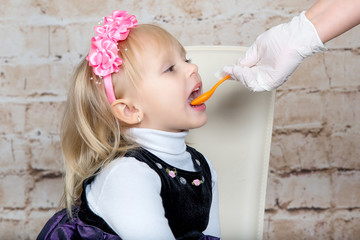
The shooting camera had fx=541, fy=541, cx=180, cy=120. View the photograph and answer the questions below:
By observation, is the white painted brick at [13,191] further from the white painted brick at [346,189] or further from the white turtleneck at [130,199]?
the white painted brick at [346,189]

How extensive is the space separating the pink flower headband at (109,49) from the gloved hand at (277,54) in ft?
0.79

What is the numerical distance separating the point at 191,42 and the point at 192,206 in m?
0.65

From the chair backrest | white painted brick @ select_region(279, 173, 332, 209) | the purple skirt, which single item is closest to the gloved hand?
the chair backrest

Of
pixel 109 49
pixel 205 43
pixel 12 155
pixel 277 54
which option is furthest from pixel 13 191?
pixel 277 54

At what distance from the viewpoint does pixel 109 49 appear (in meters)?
1.01

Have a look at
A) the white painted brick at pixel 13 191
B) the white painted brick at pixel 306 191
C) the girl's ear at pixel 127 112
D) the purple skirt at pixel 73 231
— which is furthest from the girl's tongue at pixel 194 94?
the white painted brick at pixel 13 191

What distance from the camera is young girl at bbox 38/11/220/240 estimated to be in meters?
1.00

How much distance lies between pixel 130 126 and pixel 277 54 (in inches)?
13.1

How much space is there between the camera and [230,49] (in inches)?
49.3

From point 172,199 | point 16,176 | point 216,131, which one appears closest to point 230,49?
point 216,131

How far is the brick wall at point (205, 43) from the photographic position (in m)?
1.56

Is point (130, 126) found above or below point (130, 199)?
above

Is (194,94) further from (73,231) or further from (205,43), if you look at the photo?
(205,43)

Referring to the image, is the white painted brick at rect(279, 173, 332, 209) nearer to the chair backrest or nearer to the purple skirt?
the chair backrest
